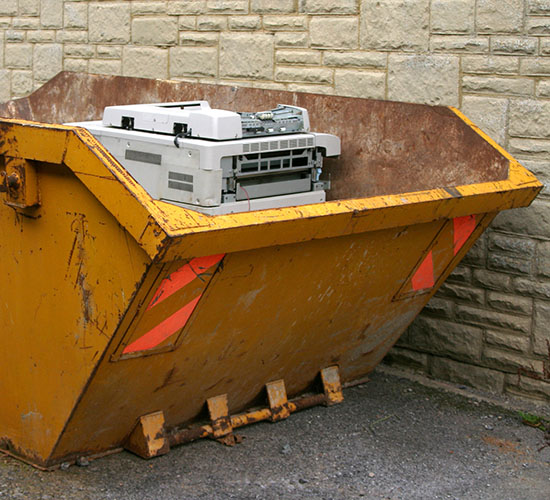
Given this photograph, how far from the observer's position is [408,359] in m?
5.32

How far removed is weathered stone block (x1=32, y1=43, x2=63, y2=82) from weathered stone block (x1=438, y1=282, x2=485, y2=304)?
3962mm

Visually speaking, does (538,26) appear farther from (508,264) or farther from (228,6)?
(228,6)

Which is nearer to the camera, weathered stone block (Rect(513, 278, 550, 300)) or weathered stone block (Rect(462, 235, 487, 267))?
weathered stone block (Rect(513, 278, 550, 300))

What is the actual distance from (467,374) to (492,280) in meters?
0.56

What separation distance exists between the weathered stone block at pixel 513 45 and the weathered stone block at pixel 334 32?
3.14 ft

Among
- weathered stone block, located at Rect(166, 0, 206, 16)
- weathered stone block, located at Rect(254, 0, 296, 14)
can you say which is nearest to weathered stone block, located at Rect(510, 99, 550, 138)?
weathered stone block, located at Rect(254, 0, 296, 14)

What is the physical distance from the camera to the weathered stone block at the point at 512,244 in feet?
15.6

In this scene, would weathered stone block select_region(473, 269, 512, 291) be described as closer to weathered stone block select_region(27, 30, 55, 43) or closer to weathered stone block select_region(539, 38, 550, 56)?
weathered stone block select_region(539, 38, 550, 56)

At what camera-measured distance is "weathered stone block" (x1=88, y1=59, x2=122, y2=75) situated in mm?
6977

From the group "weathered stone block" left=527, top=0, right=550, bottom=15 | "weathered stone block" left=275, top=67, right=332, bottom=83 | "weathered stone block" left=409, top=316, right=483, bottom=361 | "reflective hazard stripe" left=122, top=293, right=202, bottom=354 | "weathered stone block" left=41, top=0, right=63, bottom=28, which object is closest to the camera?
"reflective hazard stripe" left=122, top=293, right=202, bottom=354

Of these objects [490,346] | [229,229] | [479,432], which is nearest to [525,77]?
[490,346]

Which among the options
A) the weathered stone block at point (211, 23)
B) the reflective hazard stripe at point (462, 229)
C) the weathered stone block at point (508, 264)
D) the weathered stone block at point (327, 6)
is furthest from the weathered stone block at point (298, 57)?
the reflective hazard stripe at point (462, 229)

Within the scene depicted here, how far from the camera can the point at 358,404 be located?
466cm

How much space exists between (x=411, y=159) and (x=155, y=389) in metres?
1.81
